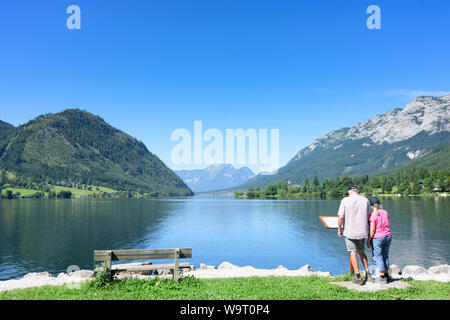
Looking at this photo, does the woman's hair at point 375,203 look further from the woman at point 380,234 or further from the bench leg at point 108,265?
the bench leg at point 108,265

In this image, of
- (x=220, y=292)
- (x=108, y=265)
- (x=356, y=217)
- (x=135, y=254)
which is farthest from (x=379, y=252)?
(x=108, y=265)

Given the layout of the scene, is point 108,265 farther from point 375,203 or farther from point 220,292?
point 375,203

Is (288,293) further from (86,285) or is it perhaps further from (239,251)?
(239,251)

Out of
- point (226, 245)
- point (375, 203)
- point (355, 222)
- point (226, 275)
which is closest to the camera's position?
point (355, 222)

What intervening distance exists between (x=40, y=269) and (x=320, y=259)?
99.6ft

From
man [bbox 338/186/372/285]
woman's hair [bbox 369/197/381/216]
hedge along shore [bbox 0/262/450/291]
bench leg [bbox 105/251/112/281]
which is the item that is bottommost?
hedge along shore [bbox 0/262/450/291]

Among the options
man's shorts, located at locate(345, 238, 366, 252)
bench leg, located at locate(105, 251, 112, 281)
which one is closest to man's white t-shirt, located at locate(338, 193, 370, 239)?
man's shorts, located at locate(345, 238, 366, 252)

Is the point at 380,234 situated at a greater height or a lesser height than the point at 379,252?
greater

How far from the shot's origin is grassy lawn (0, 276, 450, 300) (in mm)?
11195

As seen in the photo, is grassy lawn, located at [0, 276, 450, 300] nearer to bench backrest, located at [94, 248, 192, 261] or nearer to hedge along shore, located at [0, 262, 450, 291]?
bench backrest, located at [94, 248, 192, 261]

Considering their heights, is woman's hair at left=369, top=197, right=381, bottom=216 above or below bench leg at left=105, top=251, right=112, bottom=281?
above

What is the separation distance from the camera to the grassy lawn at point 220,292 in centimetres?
1120

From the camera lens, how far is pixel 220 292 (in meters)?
12.0
